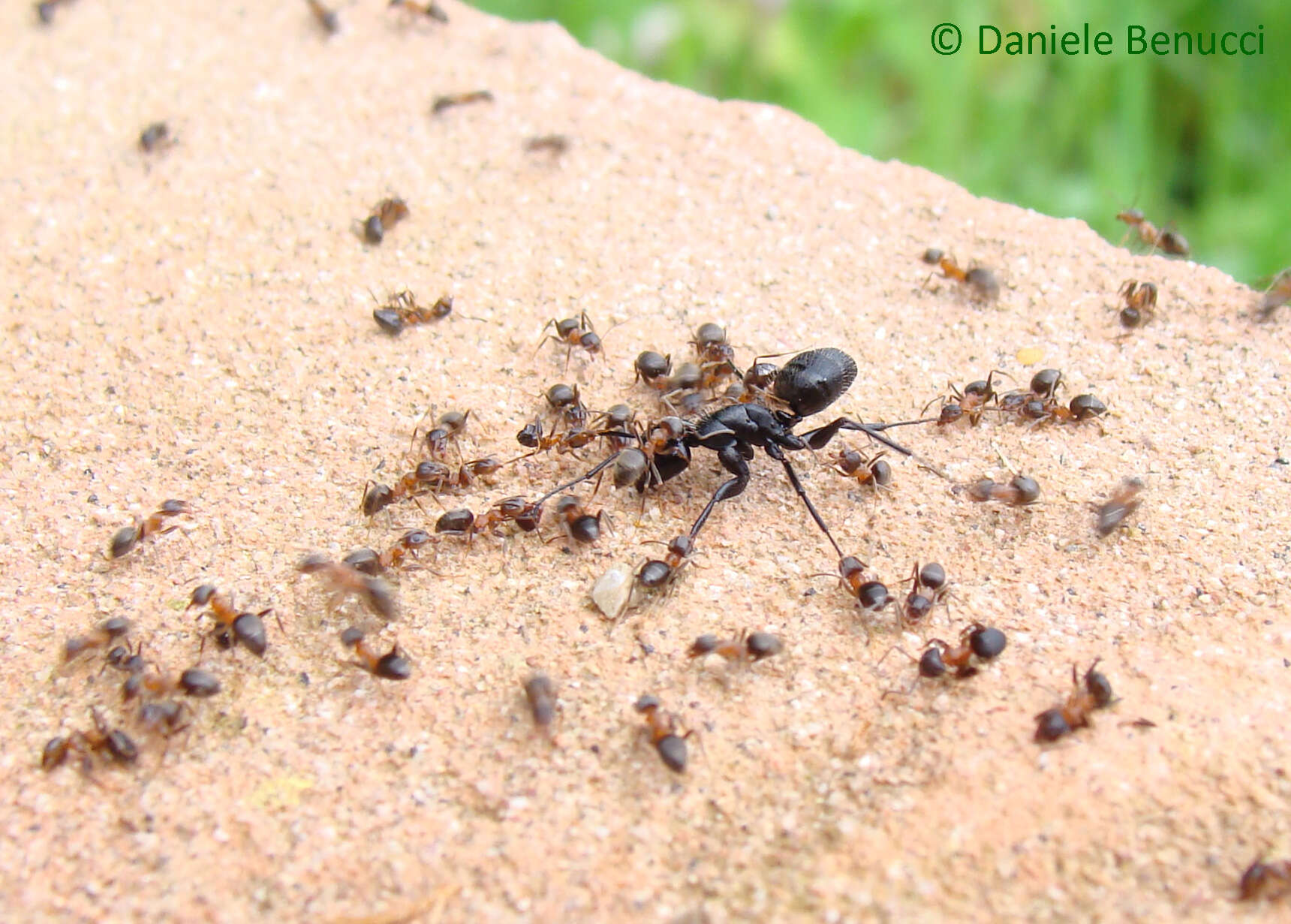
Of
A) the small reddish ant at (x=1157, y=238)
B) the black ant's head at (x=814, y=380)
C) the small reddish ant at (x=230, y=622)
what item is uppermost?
the small reddish ant at (x=1157, y=238)

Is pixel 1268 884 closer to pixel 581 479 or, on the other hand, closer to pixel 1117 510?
pixel 1117 510

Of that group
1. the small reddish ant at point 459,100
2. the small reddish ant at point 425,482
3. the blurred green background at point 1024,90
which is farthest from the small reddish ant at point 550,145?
the blurred green background at point 1024,90

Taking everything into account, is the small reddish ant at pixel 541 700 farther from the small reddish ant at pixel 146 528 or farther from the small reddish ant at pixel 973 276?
the small reddish ant at pixel 973 276

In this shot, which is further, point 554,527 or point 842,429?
point 842,429

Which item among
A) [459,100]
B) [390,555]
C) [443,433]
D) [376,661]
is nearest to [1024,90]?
[459,100]

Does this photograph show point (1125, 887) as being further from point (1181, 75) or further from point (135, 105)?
point (1181, 75)

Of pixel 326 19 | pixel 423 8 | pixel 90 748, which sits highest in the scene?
pixel 423 8

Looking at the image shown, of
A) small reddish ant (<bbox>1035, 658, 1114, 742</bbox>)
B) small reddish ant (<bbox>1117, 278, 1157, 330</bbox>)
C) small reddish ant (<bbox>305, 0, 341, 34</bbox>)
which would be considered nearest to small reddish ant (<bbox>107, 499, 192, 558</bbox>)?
small reddish ant (<bbox>1035, 658, 1114, 742</bbox>)
